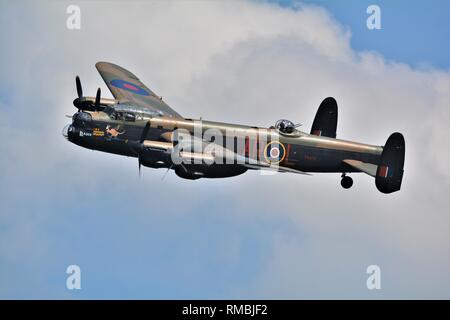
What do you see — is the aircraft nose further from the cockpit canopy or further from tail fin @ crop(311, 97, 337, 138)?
tail fin @ crop(311, 97, 337, 138)

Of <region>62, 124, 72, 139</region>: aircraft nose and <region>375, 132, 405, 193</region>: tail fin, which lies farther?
<region>62, 124, 72, 139</region>: aircraft nose

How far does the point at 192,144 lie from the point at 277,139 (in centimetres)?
618

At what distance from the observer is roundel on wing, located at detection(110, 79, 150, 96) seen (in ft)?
221

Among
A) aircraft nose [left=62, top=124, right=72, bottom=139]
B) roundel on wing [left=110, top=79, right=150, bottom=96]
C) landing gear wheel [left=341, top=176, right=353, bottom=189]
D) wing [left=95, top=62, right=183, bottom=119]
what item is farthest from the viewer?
roundel on wing [left=110, top=79, right=150, bottom=96]

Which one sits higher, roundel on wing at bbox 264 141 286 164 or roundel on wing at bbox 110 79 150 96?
roundel on wing at bbox 110 79 150 96

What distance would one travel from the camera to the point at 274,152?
6100cm

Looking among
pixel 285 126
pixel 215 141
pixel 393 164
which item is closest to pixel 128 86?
pixel 215 141

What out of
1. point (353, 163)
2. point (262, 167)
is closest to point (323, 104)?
point (353, 163)

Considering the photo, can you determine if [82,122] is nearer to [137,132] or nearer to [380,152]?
[137,132]

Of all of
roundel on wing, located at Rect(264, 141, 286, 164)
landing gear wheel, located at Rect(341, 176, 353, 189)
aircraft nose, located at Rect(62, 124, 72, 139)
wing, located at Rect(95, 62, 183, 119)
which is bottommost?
landing gear wheel, located at Rect(341, 176, 353, 189)

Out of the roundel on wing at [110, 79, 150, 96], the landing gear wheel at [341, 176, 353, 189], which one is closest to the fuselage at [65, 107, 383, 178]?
the landing gear wheel at [341, 176, 353, 189]

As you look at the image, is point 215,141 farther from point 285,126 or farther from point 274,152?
point 285,126

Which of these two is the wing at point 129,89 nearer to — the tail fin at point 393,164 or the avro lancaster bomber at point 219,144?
the avro lancaster bomber at point 219,144

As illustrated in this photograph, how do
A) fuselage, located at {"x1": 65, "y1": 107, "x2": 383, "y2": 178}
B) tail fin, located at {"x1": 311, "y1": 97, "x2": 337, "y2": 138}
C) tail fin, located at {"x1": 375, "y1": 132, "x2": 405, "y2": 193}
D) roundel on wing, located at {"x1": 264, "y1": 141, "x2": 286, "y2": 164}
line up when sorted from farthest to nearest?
tail fin, located at {"x1": 311, "y1": 97, "x2": 337, "y2": 138}, roundel on wing, located at {"x1": 264, "y1": 141, "x2": 286, "y2": 164}, tail fin, located at {"x1": 375, "y1": 132, "x2": 405, "y2": 193}, fuselage, located at {"x1": 65, "y1": 107, "x2": 383, "y2": 178}
